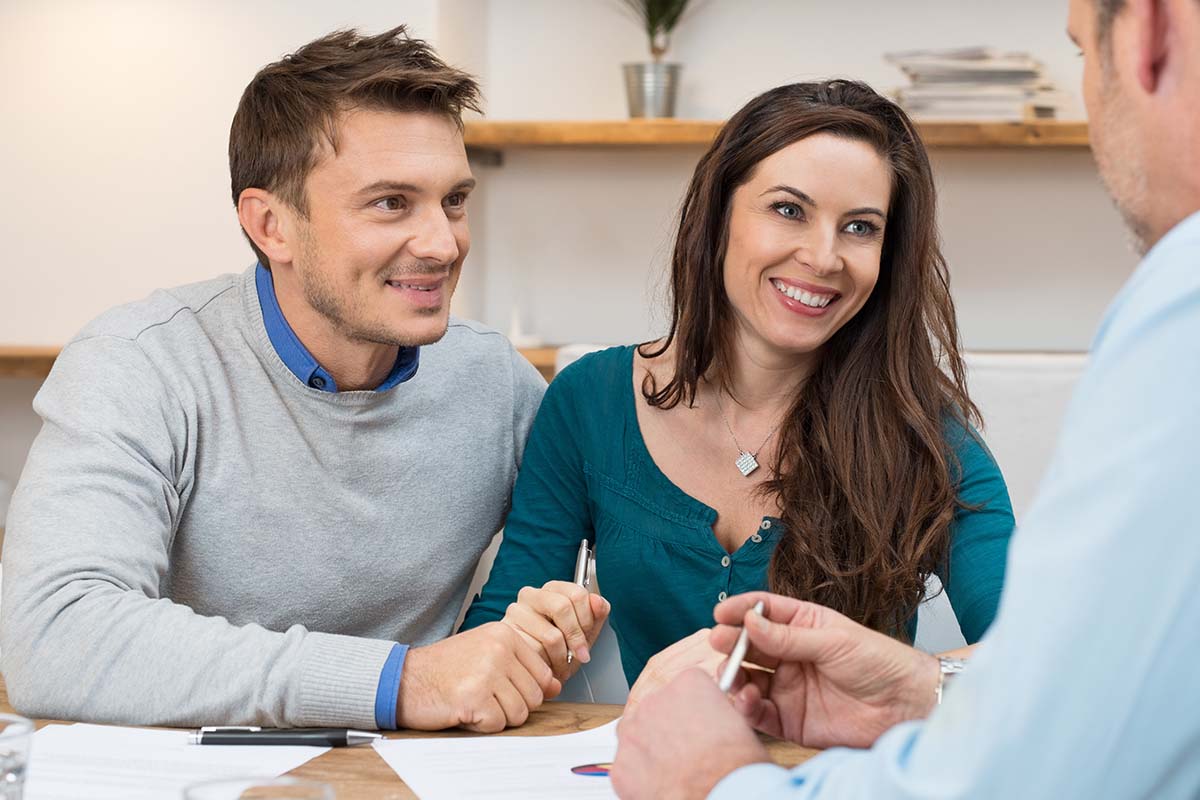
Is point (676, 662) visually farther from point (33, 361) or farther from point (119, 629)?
point (33, 361)

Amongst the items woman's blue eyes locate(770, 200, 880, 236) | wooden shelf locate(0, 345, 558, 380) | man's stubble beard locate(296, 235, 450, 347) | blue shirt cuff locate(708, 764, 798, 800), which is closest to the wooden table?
blue shirt cuff locate(708, 764, 798, 800)

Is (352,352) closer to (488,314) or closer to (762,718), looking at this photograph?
(762,718)

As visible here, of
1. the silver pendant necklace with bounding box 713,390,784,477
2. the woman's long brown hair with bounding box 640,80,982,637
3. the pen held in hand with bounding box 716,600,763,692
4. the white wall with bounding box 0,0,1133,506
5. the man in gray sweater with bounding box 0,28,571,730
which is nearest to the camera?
the pen held in hand with bounding box 716,600,763,692

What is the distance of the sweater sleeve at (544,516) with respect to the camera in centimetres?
171

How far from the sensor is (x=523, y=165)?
3318 millimetres

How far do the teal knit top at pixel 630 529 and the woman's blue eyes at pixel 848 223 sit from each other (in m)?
0.29

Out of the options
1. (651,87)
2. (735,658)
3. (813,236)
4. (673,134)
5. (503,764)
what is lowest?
(503,764)

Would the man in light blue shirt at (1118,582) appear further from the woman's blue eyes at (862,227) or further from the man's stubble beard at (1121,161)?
the woman's blue eyes at (862,227)

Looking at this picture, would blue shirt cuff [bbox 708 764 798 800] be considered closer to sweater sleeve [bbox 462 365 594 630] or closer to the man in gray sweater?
the man in gray sweater

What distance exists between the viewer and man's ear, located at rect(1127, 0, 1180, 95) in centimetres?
69

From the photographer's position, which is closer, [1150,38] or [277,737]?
[1150,38]

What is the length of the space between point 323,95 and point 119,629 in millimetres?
753

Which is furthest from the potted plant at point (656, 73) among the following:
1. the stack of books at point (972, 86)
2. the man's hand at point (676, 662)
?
the man's hand at point (676, 662)

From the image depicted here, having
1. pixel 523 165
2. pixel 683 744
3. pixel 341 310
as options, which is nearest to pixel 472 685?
pixel 683 744
